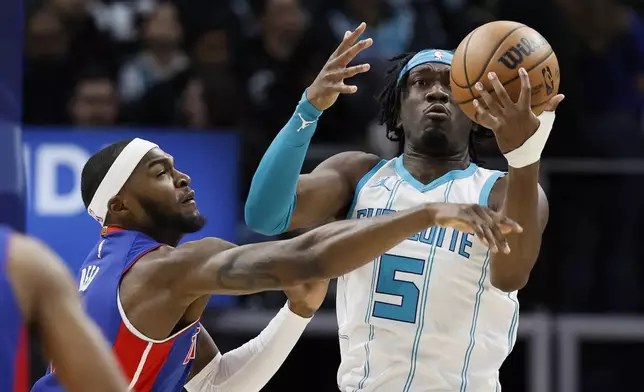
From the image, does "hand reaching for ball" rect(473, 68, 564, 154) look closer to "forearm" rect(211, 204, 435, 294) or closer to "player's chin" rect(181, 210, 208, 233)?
"forearm" rect(211, 204, 435, 294)

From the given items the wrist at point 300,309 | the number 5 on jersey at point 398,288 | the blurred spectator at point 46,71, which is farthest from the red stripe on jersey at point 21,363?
the blurred spectator at point 46,71

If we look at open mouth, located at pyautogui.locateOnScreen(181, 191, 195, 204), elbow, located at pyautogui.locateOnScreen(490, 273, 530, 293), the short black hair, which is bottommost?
elbow, located at pyautogui.locateOnScreen(490, 273, 530, 293)

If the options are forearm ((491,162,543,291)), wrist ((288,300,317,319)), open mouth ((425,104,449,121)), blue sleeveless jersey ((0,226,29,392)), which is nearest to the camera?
blue sleeveless jersey ((0,226,29,392))

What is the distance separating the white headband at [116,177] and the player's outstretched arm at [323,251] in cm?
63

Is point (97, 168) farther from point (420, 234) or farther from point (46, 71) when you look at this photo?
point (46, 71)

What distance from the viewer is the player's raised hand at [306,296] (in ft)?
18.2

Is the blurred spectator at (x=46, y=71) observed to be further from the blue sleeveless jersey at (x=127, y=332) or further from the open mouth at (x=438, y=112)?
the open mouth at (x=438, y=112)

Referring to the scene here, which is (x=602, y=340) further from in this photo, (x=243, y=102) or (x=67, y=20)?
(x=67, y=20)

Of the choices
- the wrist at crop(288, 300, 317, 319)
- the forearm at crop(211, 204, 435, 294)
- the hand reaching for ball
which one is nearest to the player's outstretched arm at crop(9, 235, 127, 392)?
the forearm at crop(211, 204, 435, 294)

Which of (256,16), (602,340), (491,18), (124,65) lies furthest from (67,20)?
(602,340)

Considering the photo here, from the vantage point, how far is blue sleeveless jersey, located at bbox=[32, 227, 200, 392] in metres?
4.90

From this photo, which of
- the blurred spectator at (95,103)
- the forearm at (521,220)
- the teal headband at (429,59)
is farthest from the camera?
the blurred spectator at (95,103)

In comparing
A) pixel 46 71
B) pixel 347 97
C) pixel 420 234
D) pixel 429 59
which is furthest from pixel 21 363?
pixel 46 71

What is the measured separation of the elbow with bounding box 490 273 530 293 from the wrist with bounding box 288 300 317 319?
3.35 feet
